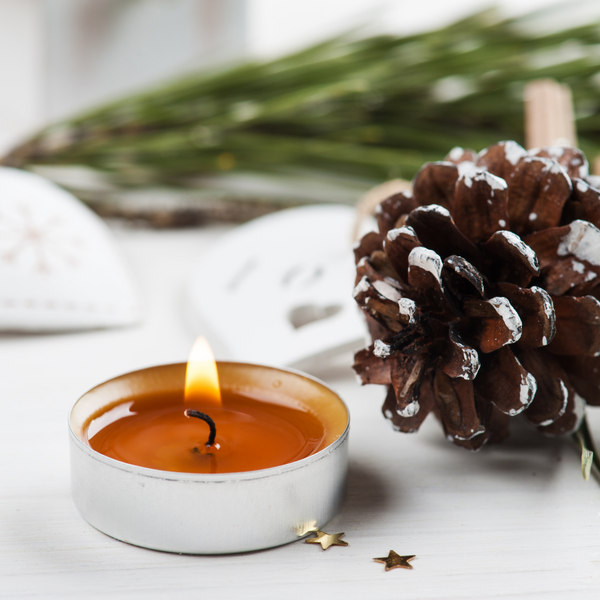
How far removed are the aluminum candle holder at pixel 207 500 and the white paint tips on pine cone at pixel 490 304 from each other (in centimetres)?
4

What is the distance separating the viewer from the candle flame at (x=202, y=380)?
12.0 inches

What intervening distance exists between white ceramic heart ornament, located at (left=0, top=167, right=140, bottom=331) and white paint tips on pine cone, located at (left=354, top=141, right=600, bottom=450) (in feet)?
0.88

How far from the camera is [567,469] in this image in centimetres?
32

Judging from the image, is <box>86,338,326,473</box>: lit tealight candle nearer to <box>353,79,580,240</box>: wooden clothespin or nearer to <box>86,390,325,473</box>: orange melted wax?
<box>86,390,325,473</box>: orange melted wax

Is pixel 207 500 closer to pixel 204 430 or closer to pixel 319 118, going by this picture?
pixel 204 430

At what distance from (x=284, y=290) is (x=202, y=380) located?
0.20m

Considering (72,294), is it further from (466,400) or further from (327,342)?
(466,400)

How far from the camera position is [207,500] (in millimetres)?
243

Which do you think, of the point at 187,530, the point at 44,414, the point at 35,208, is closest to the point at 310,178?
the point at 35,208

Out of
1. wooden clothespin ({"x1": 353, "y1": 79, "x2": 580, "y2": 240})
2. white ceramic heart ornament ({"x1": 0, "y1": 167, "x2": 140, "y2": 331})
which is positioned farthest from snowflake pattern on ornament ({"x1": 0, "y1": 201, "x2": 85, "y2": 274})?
wooden clothespin ({"x1": 353, "y1": 79, "x2": 580, "y2": 240})

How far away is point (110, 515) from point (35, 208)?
35 cm

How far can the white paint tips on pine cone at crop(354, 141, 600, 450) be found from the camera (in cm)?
27

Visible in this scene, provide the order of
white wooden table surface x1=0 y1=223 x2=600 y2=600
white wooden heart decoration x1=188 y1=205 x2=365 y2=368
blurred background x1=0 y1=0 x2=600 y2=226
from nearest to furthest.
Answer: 1. white wooden table surface x1=0 y1=223 x2=600 y2=600
2. white wooden heart decoration x1=188 y1=205 x2=365 y2=368
3. blurred background x1=0 y1=0 x2=600 y2=226

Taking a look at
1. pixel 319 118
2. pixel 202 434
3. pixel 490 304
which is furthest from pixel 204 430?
pixel 319 118
